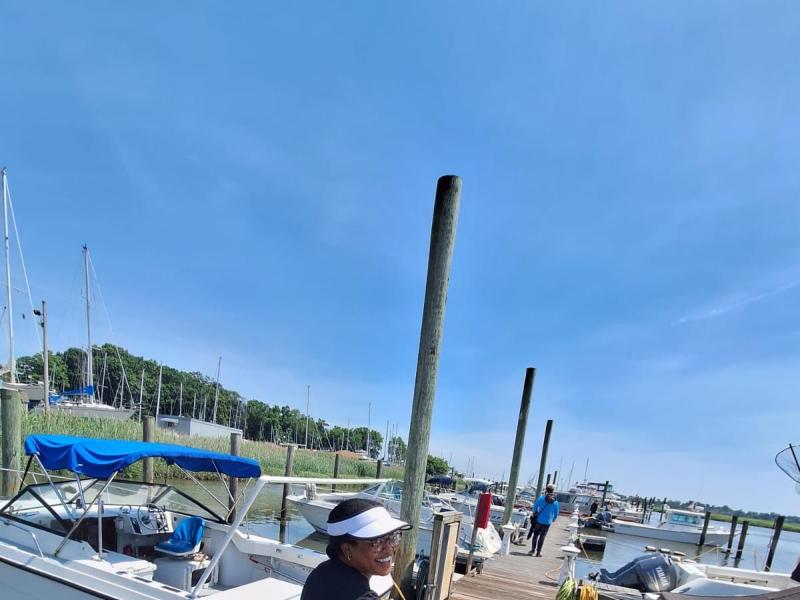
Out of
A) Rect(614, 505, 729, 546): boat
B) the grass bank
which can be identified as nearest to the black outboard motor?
the grass bank

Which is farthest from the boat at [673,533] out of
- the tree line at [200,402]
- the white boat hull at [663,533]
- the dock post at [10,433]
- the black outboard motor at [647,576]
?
the tree line at [200,402]

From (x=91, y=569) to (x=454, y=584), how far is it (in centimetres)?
438

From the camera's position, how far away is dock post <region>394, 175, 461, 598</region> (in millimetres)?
5121

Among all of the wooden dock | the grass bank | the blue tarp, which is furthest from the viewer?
the grass bank

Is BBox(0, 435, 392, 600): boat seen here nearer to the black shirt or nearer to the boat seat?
the boat seat

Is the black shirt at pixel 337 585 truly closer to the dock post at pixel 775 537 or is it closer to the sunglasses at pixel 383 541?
the sunglasses at pixel 383 541

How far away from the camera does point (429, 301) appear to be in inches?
209

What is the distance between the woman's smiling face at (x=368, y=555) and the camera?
1.58 m

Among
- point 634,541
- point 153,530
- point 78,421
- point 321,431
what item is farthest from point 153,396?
point 153,530

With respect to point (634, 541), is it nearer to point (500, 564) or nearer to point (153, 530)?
point (500, 564)

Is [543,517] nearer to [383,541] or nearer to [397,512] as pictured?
[397,512]

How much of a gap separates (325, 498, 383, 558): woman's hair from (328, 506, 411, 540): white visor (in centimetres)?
2

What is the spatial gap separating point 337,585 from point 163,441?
23489 mm

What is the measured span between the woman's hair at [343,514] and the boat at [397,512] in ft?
24.5
